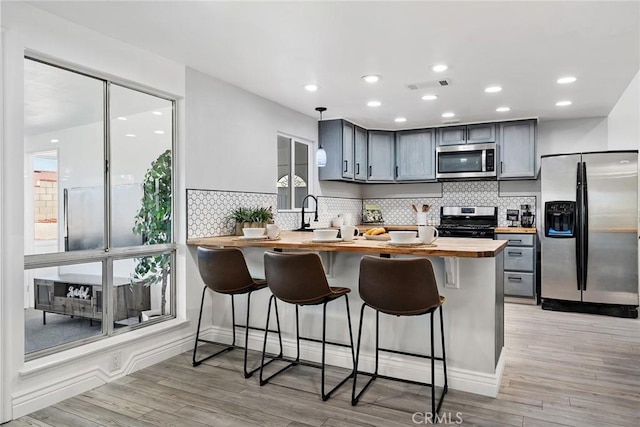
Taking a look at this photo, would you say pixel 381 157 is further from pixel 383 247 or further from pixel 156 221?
pixel 383 247

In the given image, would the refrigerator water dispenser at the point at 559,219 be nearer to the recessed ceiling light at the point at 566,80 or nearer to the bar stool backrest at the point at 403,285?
the recessed ceiling light at the point at 566,80

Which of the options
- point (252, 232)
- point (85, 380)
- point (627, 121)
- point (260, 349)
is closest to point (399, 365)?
point (260, 349)

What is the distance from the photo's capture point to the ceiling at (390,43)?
99.5 inches

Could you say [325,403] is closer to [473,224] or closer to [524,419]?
[524,419]

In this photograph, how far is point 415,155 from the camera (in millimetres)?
6129

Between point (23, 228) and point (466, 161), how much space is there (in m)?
5.02

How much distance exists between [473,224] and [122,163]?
4702 millimetres

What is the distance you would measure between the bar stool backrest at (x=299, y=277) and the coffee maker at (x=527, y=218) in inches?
160

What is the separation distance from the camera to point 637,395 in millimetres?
2631

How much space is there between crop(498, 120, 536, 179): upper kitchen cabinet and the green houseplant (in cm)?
421

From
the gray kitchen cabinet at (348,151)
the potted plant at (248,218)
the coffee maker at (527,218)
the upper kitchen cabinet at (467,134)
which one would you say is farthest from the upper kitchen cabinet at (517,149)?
the potted plant at (248,218)

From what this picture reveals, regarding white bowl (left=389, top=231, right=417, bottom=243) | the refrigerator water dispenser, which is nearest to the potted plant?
white bowl (left=389, top=231, right=417, bottom=243)

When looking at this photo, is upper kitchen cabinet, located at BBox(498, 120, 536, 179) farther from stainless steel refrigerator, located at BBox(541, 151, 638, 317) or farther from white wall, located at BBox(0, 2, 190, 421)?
white wall, located at BBox(0, 2, 190, 421)

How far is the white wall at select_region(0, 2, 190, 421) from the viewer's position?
2358mm
